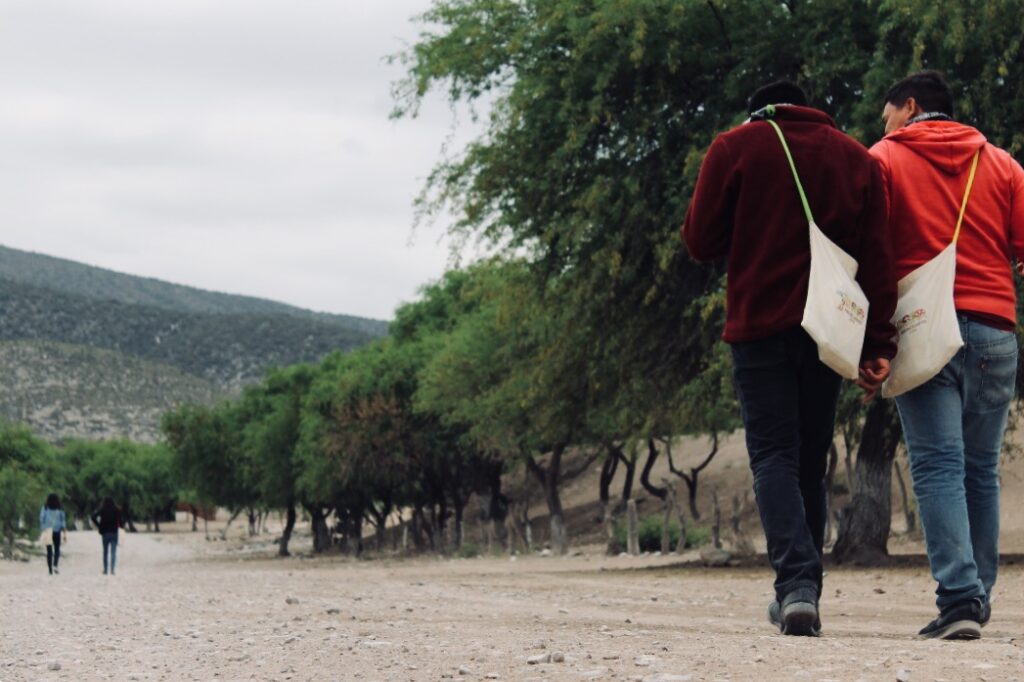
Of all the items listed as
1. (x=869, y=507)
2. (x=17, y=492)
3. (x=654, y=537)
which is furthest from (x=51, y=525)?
(x=17, y=492)

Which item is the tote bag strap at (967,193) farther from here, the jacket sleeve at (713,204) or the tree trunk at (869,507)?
the tree trunk at (869,507)

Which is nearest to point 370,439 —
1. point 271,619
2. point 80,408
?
point 271,619

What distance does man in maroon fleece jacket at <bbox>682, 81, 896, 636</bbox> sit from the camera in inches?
277

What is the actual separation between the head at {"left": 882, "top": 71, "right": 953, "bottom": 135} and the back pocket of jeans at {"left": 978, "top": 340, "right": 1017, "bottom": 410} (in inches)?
47.7

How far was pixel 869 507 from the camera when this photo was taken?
910 inches

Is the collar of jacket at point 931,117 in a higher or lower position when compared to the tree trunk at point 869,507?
higher

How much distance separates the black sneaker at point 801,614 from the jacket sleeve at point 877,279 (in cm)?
107

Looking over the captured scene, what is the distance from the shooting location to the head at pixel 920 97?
7.68m

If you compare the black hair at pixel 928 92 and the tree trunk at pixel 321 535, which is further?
the tree trunk at pixel 321 535

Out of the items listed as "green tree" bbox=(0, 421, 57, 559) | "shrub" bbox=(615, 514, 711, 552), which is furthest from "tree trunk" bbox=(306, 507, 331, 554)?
Result: "shrub" bbox=(615, 514, 711, 552)

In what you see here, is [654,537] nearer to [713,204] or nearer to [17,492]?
[17,492]

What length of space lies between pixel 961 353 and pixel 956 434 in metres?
0.36

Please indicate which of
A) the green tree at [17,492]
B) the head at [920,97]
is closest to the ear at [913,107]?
the head at [920,97]

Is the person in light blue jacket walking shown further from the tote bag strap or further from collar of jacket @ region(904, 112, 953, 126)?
the tote bag strap
